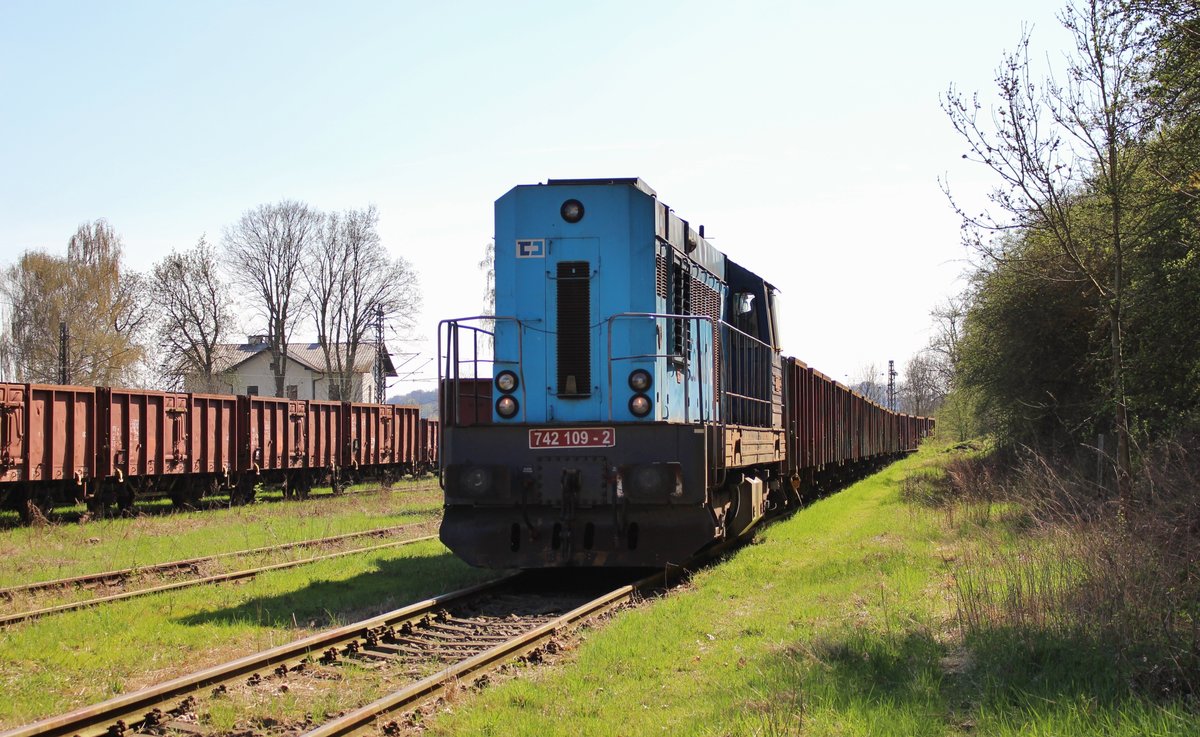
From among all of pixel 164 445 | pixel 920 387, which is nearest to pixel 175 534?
pixel 164 445

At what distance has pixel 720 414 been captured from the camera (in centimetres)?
996

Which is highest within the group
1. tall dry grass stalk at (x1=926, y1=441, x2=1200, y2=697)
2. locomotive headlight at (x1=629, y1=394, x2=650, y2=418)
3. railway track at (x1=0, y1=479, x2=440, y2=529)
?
locomotive headlight at (x1=629, y1=394, x2=650, y2=418)

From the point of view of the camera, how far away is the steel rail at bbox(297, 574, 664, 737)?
4898mm

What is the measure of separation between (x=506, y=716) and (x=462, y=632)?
2.40 metres

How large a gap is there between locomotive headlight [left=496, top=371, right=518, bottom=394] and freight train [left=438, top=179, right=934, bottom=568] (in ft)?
0.04

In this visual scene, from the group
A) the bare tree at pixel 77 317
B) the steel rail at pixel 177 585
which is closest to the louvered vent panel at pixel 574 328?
the steel rail at pixel 177 585

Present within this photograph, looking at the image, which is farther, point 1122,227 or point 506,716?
point 1122,227

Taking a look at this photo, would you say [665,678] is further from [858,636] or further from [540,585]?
[540,585]

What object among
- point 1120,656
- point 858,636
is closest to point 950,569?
point 858,636

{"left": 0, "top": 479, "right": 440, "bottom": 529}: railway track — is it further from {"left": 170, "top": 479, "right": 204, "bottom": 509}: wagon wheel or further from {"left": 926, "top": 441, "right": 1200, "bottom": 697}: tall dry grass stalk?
{"left": 926, "top": 441, "right": 1200, "bottom": 697}: tall dry grass stalk

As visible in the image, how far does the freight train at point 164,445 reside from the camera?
1748 centimetres

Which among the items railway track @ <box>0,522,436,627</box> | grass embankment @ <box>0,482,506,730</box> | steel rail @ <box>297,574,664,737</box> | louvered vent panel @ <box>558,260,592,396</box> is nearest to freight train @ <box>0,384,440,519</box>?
grass embankment @ <box>0,482,506,730</box>

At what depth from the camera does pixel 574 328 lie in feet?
32.5

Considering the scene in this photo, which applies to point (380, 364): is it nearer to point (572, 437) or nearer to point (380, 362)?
point (380, 362)
